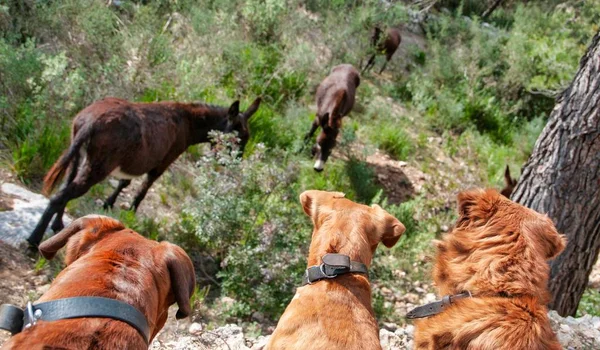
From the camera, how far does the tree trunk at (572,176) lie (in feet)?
17.4

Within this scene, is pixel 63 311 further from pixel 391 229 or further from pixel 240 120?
pixel 240 120

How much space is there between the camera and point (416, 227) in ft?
26.0

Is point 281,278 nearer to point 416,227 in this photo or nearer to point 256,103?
point 416,227

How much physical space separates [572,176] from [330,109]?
14.7 feet

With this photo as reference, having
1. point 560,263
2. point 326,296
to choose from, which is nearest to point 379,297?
point 560,263

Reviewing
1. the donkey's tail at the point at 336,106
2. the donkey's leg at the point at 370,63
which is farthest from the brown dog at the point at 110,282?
the donkey's leg at the point at 370,63

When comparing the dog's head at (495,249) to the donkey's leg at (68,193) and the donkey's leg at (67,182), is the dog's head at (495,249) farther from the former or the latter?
the donkey's leg at (67,182)

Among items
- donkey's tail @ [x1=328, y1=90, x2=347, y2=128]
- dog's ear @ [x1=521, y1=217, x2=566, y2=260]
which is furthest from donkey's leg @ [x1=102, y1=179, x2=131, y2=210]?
dog's ear @ [x1=521, y1=217, x2=566, y2=260]

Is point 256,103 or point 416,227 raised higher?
point 256,103

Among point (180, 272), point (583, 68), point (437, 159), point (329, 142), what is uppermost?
point (583, 68)

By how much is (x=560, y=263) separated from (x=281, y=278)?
272 cm

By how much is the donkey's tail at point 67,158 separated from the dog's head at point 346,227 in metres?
2.58

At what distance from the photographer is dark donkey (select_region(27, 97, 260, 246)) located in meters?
5.68

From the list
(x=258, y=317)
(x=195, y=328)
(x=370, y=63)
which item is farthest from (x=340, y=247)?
(x=370, y=63)
